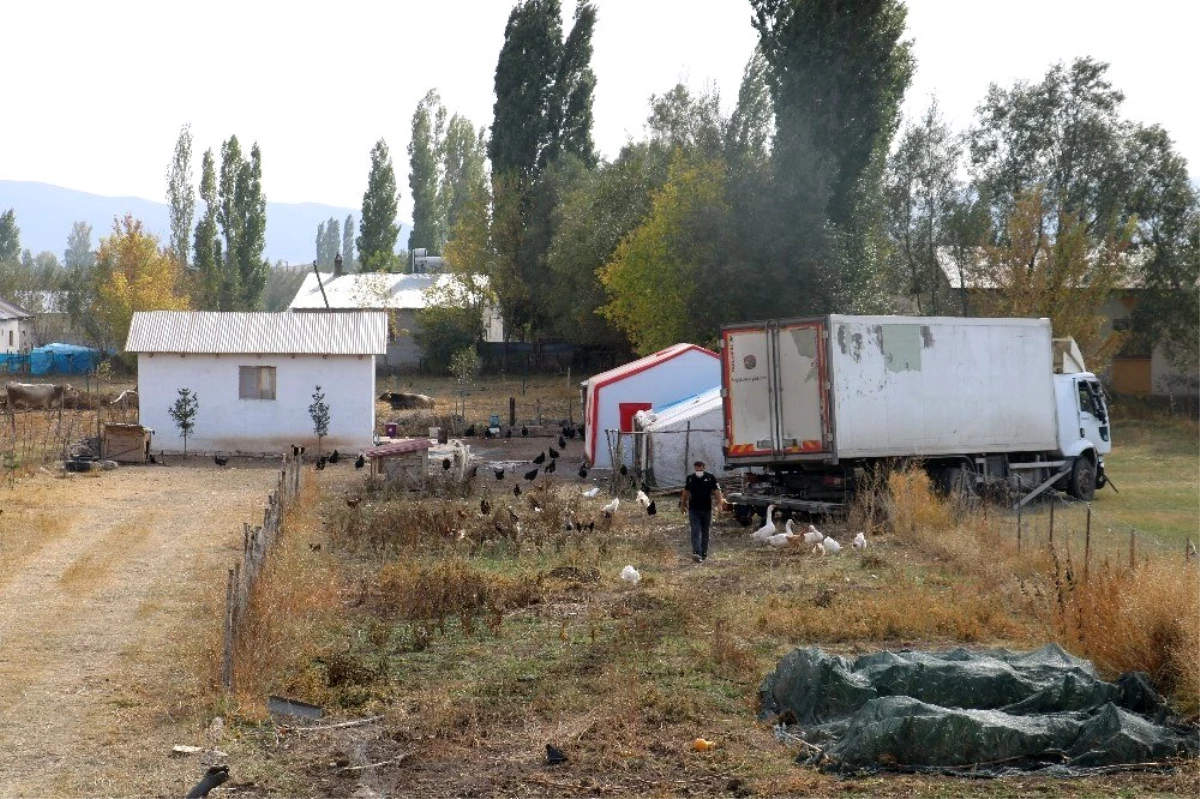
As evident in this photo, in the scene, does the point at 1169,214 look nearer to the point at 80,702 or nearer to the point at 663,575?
the point at 663,575

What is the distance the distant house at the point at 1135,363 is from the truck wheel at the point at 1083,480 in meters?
24.3

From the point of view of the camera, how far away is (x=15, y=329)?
77125 millimetres

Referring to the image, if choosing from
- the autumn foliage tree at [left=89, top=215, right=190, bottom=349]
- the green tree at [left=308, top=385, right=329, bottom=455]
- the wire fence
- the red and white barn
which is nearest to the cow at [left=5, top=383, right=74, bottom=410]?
the autumn foliage tree at [left=89, top=215, right=190, bottom=349]

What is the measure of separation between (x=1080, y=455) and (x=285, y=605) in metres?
18.6

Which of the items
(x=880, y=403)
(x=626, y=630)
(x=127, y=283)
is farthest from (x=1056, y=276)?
(x=127, y=283)

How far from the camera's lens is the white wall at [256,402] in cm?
3597

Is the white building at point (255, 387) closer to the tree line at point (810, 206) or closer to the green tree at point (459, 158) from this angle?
the tree line at point (810, 206)

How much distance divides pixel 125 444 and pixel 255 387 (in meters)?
3.59

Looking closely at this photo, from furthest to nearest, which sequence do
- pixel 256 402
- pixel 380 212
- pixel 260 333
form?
pixel 380 212 → pixel 260 333 → pixel 256 402

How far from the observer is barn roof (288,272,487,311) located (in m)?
73.2

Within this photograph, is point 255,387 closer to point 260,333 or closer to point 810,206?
point 260,333

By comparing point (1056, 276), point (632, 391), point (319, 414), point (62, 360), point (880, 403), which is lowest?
point (880, 403)

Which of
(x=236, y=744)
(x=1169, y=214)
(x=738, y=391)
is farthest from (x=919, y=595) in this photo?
(x=1169, y=214)

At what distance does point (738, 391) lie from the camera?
23.6m
